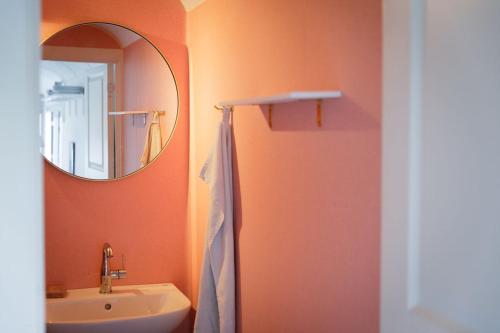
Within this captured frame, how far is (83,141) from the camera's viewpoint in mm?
3139

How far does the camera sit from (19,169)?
0.85 m

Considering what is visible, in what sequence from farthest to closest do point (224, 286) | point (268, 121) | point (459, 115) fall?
point (224, 286) → point (268, 121) → point (459, 115)

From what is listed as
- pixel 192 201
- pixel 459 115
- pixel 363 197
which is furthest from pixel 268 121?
pixel 459 115

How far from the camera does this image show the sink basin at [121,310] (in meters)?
2.68

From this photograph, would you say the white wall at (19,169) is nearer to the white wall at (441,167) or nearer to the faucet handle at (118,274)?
the white wall at (441,167)

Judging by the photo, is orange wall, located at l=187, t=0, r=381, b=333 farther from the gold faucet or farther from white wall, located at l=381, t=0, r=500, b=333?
the gold faucet

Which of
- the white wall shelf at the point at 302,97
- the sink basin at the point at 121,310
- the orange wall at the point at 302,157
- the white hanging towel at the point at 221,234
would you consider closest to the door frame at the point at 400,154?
the orange wall at the point at 302,157

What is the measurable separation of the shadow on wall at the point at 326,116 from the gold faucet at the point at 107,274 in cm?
116

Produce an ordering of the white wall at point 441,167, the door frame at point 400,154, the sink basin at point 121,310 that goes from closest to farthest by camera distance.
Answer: the white wall at point 441,167, the door frame at point 400,154, the sink basin at point 121,310

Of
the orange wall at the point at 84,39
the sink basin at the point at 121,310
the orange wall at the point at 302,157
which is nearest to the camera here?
the orange wall at the point at 302,157

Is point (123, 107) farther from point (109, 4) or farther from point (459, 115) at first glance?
point (459, 115)

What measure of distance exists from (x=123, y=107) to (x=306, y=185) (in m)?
1.34

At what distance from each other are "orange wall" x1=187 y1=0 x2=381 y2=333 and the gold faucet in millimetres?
504

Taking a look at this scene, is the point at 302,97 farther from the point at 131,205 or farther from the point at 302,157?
the point at 131,205
